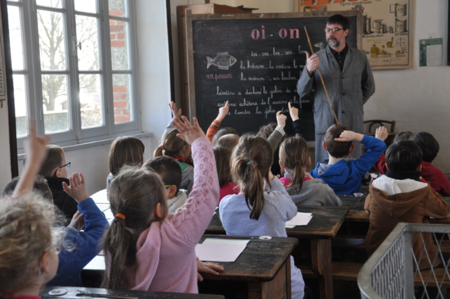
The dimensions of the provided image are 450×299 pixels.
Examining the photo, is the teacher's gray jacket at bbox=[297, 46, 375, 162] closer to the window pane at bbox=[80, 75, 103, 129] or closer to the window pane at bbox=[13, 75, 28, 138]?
the window pane at bbox=[80, 75, 103, 129]

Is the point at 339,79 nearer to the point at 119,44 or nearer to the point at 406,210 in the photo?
the point at 119,44

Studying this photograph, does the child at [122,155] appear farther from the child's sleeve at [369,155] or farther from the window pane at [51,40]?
the window pane at [51,40]

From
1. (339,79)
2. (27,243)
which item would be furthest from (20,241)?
(339,79)

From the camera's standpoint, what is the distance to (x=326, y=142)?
3246 millimetres

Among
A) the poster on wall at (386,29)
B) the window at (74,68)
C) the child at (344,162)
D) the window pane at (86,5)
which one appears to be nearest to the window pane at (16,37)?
the window at (74,68)

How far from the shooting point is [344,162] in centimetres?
321

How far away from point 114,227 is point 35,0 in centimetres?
293

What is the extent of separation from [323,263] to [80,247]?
3.58 ft

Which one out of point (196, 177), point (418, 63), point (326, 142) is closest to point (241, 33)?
point (326, 142)

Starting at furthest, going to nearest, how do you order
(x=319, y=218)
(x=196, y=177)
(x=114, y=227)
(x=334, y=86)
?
(x=334, y=86)
(x=319, y=218)
(x=196, y=177)
(x=114, y=227)

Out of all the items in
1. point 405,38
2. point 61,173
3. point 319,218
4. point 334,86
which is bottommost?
point 319,218

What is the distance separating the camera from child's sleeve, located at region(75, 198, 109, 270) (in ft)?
5.89

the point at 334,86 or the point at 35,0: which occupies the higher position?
the point at 35,0

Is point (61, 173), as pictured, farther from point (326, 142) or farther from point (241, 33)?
point (241, 33)
